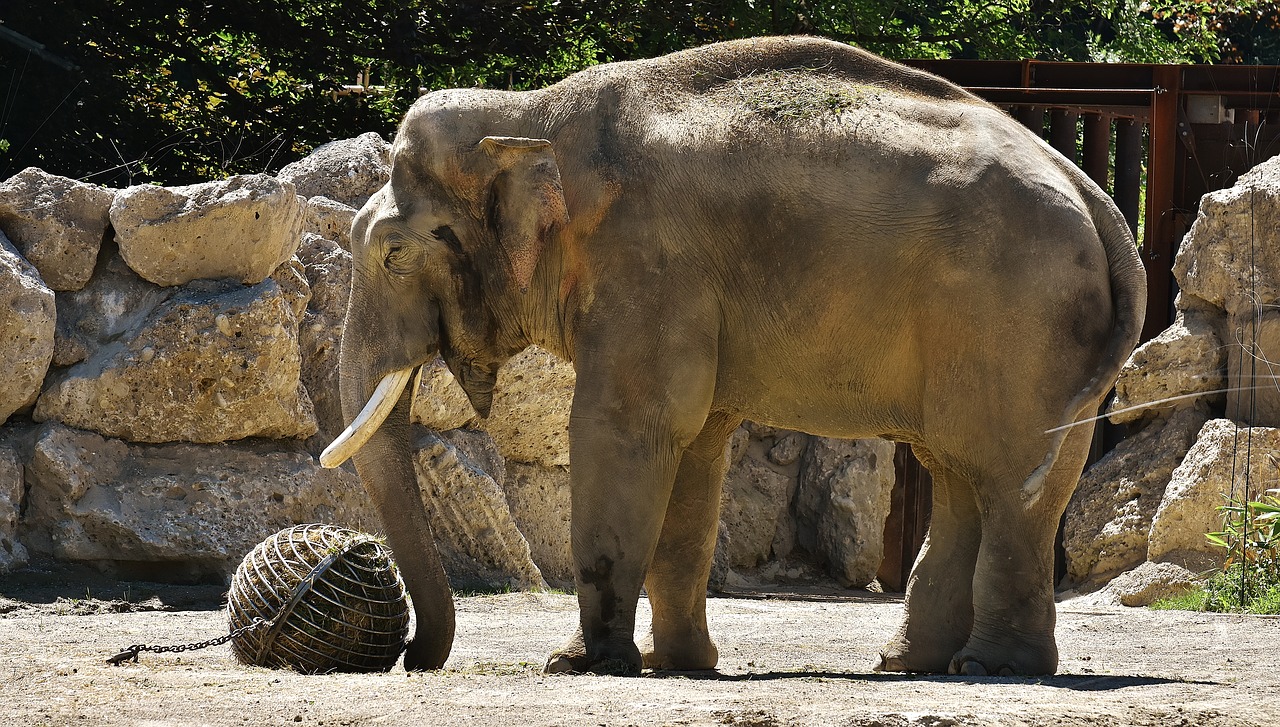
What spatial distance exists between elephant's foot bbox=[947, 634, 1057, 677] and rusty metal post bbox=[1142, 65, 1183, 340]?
575cm

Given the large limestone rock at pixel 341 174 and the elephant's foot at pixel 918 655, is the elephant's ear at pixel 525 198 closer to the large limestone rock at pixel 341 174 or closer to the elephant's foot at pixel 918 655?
the elephant's foot at pixel 918 655

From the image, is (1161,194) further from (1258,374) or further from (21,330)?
(21,330)

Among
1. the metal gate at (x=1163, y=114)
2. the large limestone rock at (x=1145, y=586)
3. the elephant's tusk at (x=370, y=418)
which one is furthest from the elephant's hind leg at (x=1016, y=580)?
the metal gate at (x=1163, y=114)

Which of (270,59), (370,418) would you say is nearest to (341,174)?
(270,59)

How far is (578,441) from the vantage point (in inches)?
225

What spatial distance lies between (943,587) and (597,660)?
148 centimetres

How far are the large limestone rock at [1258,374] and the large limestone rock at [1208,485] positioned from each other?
15cm

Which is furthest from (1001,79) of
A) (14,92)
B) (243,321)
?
(14,92)

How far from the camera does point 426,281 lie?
611cm

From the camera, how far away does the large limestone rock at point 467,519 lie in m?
9.20

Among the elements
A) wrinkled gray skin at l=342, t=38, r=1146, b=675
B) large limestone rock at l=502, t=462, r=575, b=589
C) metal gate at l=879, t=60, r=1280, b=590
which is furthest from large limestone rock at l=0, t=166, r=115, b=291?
metal gate at l=879, t=60, r=1280, b=590

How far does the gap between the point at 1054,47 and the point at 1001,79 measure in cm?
685

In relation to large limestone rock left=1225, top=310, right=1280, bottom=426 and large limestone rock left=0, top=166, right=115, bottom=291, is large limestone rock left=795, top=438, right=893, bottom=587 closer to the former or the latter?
large limestone rock left=1225, top=310, right=1280, bottom=426

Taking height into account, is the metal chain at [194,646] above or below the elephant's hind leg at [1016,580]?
below
